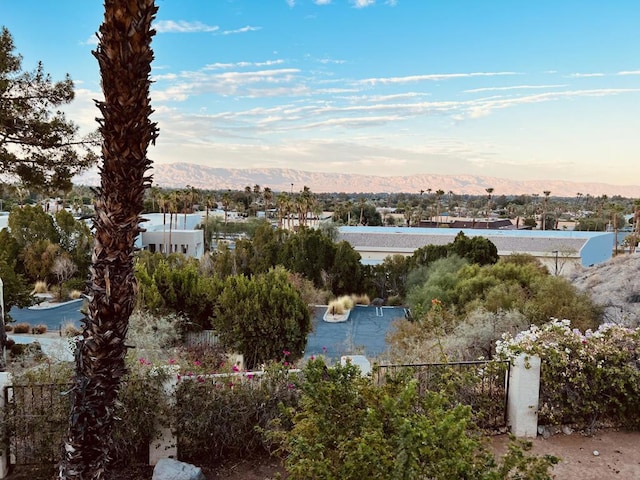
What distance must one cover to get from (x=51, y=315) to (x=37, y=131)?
1666cm

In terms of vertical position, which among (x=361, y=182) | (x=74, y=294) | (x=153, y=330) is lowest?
(x=74, y=294)

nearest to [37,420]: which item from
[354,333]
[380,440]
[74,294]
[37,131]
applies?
[380,440]

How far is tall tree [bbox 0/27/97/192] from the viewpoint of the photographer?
12.3 metres

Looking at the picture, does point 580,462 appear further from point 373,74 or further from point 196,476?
point 373,74

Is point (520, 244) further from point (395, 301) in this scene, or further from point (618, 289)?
point (618, 289)

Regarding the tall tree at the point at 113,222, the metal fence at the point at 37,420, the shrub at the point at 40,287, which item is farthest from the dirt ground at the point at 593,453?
the shrub at the point at 40,287

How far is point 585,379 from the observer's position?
26.3ft

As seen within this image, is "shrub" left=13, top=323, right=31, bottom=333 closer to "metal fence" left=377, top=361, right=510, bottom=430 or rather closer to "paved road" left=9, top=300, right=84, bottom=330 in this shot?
"paved road" left=9, top=300, right=84, bottom=330

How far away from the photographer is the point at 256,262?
110 ft

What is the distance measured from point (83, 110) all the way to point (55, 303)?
19.1m

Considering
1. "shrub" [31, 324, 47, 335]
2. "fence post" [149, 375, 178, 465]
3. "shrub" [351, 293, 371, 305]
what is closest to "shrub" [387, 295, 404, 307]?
"shrub" [351, 293, 371, 305]

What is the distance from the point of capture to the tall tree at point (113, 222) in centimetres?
407

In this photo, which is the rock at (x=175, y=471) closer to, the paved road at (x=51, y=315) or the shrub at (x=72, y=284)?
the paved road at (x=51, y=315)

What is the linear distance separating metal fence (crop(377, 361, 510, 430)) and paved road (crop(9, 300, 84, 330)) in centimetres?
2003
